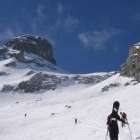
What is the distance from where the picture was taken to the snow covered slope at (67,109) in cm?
4525

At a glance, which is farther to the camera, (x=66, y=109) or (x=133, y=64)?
(x=133, y=64)

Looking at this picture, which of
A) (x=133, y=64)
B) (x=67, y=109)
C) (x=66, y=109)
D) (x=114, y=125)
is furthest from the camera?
(x=133, y=64)

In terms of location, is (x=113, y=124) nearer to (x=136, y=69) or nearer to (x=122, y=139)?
(x=122, y=139)

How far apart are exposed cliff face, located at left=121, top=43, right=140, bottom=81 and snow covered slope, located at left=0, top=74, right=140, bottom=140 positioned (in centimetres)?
322

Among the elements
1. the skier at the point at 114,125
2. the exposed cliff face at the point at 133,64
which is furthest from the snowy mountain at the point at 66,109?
the skier at the point at 114,125

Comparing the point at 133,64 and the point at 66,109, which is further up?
the point at 133,64

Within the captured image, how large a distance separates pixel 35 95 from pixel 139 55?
59.4m

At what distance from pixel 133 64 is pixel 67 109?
57353 millimetres

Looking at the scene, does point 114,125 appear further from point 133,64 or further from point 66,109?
point 133,64

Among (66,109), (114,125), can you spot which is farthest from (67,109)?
(114,125)

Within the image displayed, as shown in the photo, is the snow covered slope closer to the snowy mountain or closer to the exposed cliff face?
the snowy mountain

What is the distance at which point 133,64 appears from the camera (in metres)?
150

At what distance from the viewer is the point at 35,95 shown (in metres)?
196

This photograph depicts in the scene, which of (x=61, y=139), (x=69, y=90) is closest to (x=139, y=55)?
(x=69, y=90)
